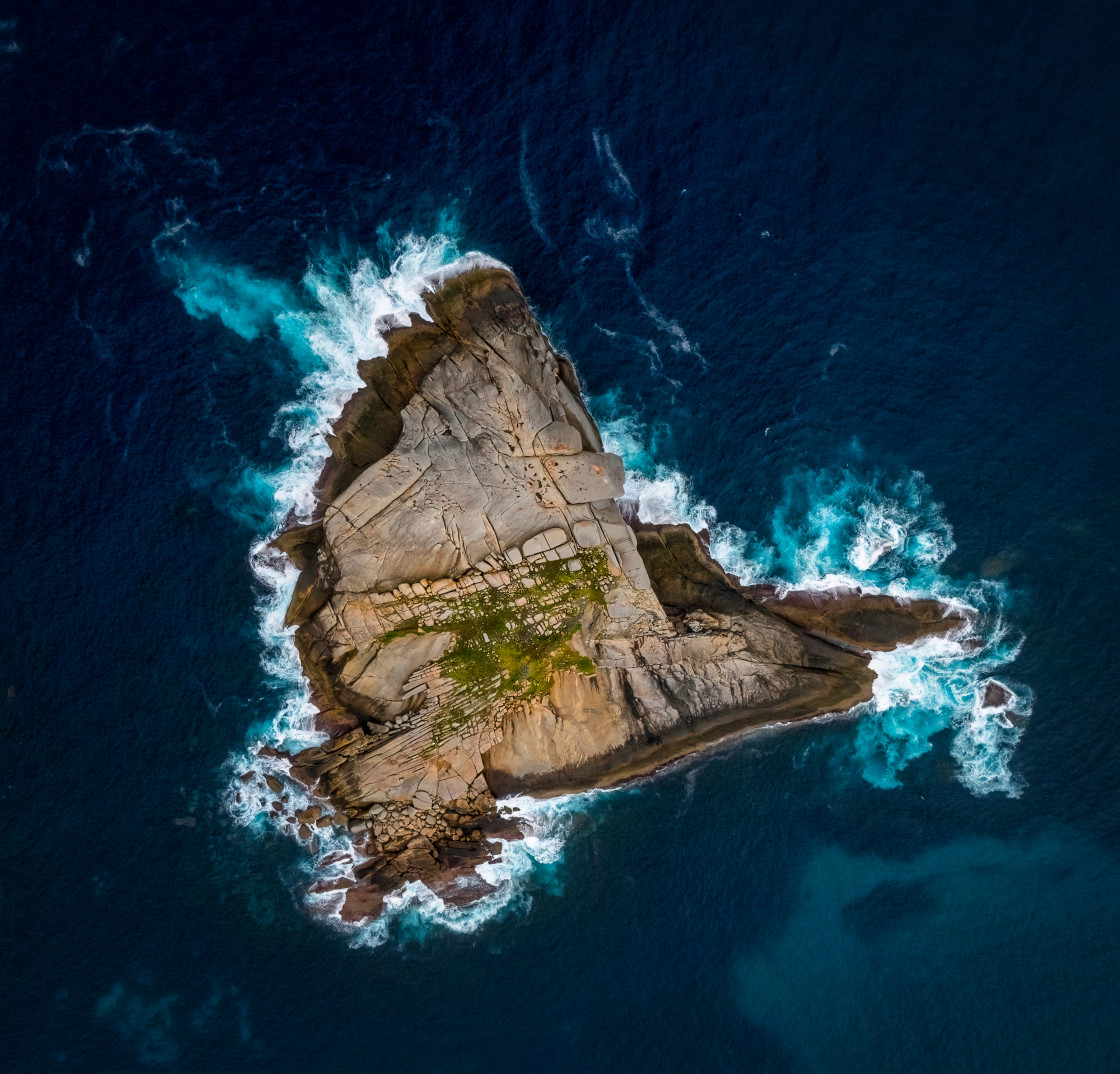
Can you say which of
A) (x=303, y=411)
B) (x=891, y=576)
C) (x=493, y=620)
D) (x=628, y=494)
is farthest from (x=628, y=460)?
(x=303, y=411)

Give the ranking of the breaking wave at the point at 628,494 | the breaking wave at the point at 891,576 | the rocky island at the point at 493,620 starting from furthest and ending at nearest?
the breaking wave at the point at 891,576 < the breaking wave at the point at 628,494 < the rocky island at the point at 493,620

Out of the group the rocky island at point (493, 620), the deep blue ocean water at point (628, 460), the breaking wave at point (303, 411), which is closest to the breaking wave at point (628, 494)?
the breaking wave at point (303, 411)

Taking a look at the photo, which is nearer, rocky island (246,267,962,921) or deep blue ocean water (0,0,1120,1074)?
rocky island (246,267,962,921)

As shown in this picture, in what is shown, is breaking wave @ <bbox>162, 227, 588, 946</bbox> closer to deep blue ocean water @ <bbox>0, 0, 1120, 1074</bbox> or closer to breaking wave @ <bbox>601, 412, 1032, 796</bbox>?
deep blue ocean water @ <bbox>0, 0, 1120, 1074</bbox>

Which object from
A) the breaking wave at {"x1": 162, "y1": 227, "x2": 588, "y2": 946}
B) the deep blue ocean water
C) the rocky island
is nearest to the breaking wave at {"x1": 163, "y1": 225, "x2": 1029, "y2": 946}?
the breaking wave at {"x1": 162, "y1": 227, "x2": 588, "y2": 946}

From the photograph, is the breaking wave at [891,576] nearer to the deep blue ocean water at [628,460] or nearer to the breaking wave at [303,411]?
the deep blue ocean water at [628,460]

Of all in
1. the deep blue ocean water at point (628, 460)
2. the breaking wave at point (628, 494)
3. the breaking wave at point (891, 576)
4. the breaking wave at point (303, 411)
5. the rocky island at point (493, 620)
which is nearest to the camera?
the rocky island at point (493, 620)

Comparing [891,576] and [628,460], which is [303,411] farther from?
[891,576]
